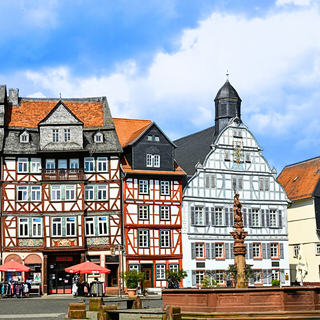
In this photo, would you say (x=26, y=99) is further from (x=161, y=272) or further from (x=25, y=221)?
(x=161, y=272)

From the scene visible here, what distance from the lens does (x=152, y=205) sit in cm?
5134

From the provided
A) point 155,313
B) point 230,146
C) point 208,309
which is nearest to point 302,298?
point 208,309

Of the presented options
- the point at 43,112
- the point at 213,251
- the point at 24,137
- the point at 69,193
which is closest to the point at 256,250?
the point at 213,251

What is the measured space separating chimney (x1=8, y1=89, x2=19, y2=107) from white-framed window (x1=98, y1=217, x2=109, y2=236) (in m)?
11.7

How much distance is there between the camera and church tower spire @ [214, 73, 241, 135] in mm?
56625

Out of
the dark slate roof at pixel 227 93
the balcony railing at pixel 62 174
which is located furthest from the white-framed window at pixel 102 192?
the dark slate roof at pixel 227 93

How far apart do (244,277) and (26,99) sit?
3008 cm

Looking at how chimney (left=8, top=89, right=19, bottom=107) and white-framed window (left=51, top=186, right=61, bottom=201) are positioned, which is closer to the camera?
white-framed window (left=51, top=186, right=61, bottom=201)

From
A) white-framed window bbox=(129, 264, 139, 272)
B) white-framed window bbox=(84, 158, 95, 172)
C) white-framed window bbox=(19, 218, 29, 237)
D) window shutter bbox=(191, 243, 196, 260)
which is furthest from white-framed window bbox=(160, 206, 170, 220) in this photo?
white-framed window bbox=(19, 218, 29, 237)

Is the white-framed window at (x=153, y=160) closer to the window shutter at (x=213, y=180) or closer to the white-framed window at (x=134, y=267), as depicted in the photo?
the window shutter at (x=213, y=180)

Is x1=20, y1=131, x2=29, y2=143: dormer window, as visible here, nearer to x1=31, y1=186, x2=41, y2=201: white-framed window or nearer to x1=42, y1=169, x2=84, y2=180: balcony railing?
x1=42, y1=169, x2=84, y2=180: balcony railing

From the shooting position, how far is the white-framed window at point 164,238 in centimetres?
5119

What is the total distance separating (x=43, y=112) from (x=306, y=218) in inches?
991

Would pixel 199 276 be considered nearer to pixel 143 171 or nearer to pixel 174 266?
pixel 174 266
